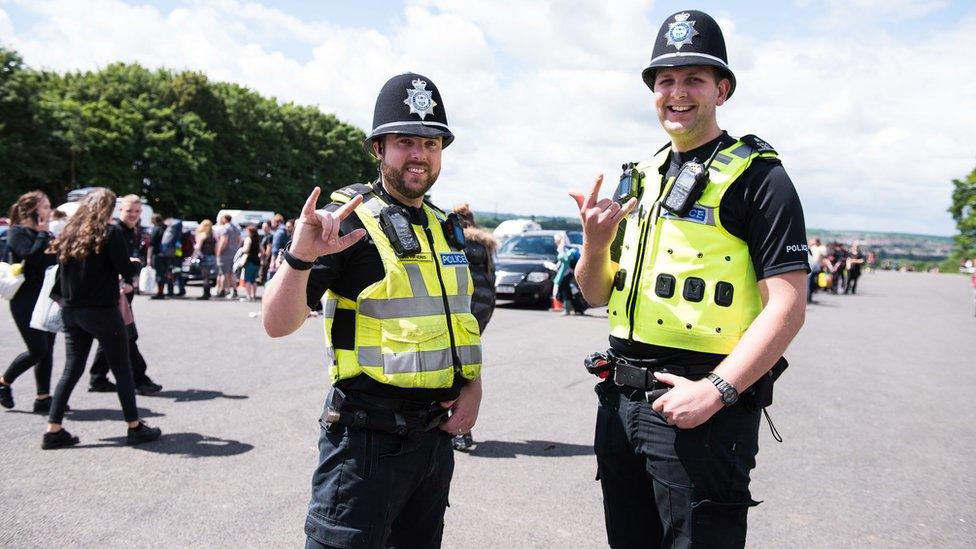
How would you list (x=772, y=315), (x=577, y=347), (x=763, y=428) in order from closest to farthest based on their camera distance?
(x=772, y=315)
(x=763, y=428)
(x=577, y=347)

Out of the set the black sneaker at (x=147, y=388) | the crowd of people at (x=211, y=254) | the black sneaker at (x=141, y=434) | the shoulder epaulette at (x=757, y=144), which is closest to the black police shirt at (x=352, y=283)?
the shoulder epaulette at (x=757, y=144)

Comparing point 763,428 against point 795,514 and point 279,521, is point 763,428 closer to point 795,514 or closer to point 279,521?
point 795,514

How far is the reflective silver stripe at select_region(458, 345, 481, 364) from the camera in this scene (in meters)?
2.46

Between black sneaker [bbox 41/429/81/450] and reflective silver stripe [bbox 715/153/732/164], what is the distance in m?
5.21

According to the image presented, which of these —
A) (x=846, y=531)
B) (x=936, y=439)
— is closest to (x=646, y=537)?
(x=846, y=531)

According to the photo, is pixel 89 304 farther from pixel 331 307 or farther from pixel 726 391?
pixel 726 391

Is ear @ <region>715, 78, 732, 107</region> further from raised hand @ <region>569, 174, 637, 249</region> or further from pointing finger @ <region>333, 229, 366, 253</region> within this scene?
pointing finger @ <region>333, 229, 366, 253</region>

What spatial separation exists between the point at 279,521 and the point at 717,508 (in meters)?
2.78

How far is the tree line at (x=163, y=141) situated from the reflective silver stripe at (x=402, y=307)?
3796cm

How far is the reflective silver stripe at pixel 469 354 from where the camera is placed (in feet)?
8.08

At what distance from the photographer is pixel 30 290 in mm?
6367

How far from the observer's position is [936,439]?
609 cm

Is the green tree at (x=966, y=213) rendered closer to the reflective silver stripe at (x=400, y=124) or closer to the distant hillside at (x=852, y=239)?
the distant hillside at (x=852, y=239)

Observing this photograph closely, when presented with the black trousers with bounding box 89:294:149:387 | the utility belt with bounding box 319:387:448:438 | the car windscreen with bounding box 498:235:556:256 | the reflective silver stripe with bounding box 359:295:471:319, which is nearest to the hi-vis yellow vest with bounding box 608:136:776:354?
the reflective silver stripe with bounding box 359:295:471:319
